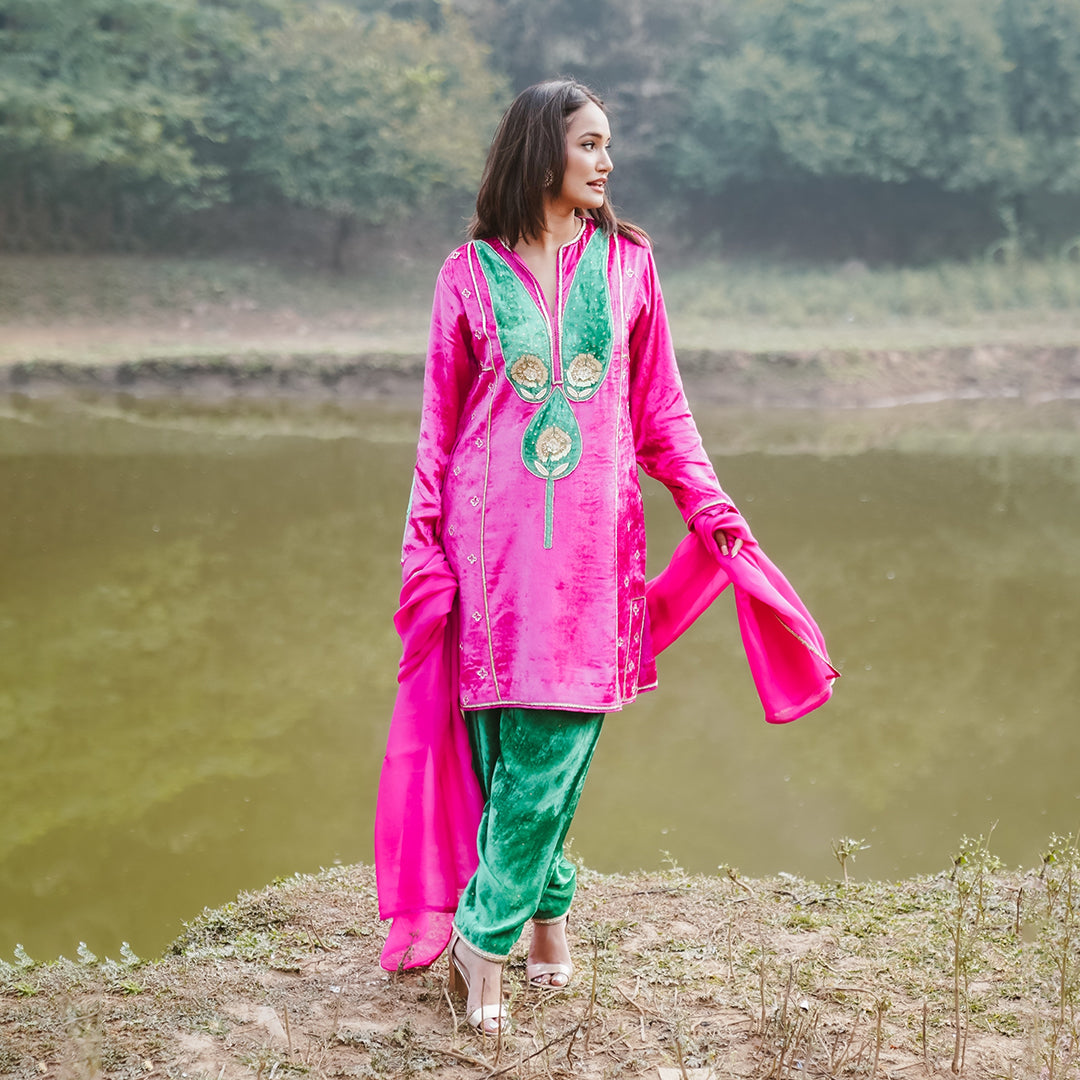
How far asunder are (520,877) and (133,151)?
16.6 metres

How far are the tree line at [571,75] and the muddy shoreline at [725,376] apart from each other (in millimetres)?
4569

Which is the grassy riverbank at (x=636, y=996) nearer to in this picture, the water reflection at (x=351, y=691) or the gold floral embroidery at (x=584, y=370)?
the water reflection at (x=351, y=691)

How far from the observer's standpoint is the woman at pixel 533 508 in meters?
1.95

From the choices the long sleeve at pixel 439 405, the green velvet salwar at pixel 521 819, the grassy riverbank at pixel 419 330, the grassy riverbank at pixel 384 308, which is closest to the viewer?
the green velvet salwar at pixel 521 819

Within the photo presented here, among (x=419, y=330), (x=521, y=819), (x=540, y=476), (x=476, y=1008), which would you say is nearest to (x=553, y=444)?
(x=540, y=476)

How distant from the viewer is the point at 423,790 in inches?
79.6

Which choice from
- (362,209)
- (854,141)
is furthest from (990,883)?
(854,141)

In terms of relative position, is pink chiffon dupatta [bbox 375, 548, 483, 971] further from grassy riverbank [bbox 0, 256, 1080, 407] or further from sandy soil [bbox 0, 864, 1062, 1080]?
grassy riverbank [bbox 0, 256, 1080, 407]

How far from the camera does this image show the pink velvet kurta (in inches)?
77.0

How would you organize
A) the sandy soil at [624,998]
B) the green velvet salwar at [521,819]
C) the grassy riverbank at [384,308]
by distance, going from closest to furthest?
the sandy soil at [624,998] < the green velvet salwar at [521,819] < the grassy riverbank at [384,308]

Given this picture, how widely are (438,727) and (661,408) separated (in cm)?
66

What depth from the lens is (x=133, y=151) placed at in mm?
16531

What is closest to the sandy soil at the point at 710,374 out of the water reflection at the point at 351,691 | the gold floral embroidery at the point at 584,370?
the water reflection at the point at 351,691

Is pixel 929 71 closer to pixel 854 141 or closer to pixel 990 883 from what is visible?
pixel 854 141
